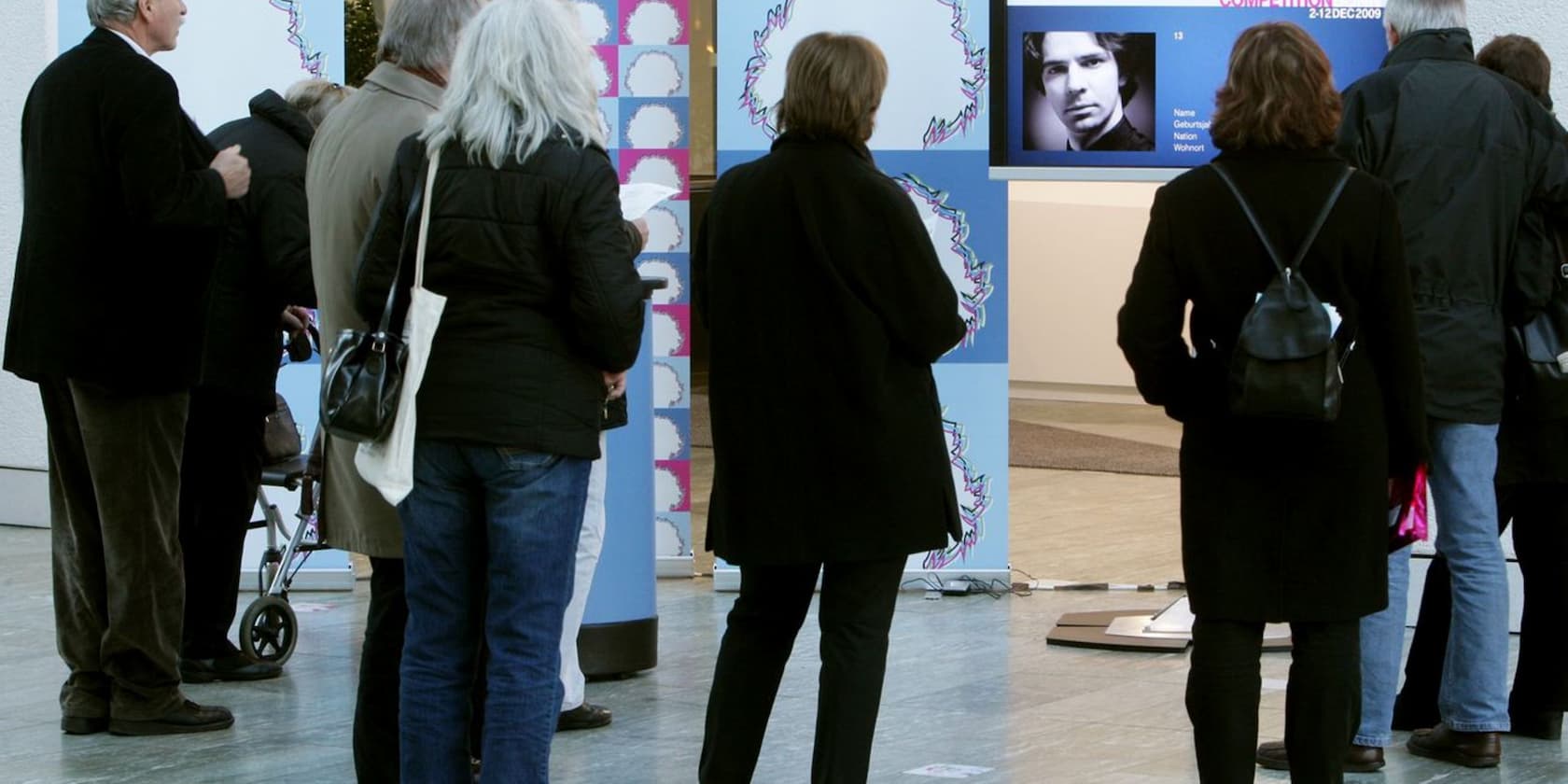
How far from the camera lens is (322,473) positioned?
13.5 feet

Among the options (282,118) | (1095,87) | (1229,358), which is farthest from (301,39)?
(1229,358)

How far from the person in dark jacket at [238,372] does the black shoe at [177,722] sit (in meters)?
0.61

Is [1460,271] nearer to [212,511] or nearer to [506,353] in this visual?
[506,353]

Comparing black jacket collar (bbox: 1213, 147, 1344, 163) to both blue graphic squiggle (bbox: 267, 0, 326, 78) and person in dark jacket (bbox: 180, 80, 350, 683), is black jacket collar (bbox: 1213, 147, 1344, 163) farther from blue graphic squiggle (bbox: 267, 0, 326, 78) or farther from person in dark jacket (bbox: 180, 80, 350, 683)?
blue graphic squiggle (bbox: 267, 0, 326, 78)

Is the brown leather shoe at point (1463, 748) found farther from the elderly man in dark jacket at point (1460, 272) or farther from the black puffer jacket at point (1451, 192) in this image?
the black puffer jacket at point (1451, 192)

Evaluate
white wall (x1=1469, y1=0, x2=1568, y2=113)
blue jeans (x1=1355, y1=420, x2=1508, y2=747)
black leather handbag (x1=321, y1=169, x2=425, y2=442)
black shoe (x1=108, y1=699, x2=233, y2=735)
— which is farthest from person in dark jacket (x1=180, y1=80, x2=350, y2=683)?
white wall (x1=1469, y1=0, x2=1568, y2=113)

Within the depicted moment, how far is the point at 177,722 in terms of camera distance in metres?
5.05

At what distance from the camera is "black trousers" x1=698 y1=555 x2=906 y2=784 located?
387 centimetres

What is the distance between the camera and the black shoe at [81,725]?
5055mm

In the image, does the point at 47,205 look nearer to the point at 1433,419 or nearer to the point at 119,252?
the point at 119,252

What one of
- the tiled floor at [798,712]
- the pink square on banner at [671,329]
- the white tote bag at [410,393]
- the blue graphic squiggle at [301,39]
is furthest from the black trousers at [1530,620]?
the blue graphic squiggle at [301,39]

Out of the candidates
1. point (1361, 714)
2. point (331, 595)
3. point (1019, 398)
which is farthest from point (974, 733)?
point (1019, 398)

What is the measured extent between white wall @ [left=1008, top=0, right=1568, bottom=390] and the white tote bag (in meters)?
10.4

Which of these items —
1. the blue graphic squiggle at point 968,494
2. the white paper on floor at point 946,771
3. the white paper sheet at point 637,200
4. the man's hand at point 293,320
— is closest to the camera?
the white paper sheet at point 637,200
